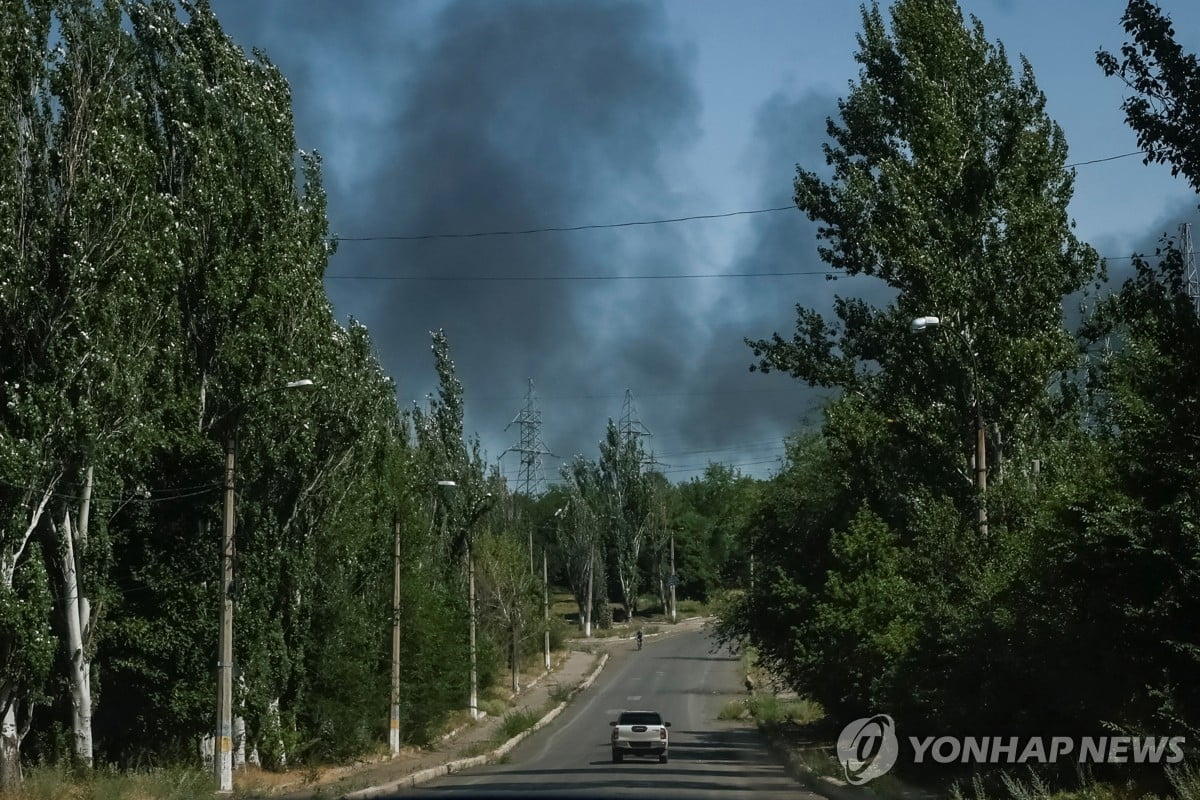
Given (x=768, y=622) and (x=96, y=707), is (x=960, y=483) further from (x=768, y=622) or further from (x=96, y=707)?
(x=96, y=707)

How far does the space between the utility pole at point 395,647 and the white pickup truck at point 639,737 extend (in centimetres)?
656

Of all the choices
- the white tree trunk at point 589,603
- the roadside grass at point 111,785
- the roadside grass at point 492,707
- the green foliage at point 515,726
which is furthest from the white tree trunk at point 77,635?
the white tree trunk at point 589,603

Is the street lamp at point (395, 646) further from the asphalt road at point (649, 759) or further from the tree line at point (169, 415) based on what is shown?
the asphalt road at point (649, 759)

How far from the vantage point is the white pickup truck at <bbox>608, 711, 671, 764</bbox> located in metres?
42.0

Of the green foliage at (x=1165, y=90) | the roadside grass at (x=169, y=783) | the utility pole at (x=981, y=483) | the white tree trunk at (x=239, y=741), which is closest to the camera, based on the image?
the green foliage at (x=1165, y=90)

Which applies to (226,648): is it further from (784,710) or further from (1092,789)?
(784,710)

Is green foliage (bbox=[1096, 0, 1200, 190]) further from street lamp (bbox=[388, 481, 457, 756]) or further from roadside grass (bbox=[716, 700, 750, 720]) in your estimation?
roadside grass (bbox=[716, 700, 750, 720])

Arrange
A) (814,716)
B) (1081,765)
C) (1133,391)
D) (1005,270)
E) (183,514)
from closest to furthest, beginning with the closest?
(1081,765) → (1133,391) → (1005,270) → (183,514) → (814,716)

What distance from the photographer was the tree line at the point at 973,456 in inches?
695

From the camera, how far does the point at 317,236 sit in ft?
115

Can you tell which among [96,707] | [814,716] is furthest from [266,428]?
[814,716]

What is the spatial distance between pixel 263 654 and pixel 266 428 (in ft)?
17.6

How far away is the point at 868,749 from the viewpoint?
2792 centimetres

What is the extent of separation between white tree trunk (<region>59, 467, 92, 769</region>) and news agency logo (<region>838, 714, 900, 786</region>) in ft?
51.9
